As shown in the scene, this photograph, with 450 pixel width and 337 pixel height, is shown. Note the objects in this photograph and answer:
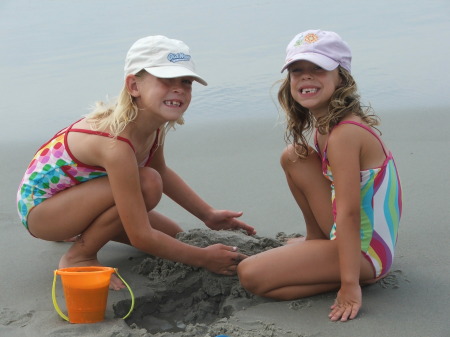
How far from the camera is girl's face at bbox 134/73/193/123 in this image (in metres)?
3.32

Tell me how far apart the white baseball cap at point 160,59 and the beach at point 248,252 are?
0.90 metres

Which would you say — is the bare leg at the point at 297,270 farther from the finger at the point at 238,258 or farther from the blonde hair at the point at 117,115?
the blonde hair at the point at 117,115

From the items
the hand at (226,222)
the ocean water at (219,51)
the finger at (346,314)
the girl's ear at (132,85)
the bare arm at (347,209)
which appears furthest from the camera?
the ocean water at (219,51)

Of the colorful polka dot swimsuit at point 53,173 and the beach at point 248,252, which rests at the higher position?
the colorful polka dot swimsuit at point 53,173

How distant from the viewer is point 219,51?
7.59 metres

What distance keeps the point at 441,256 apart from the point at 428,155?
148 cm

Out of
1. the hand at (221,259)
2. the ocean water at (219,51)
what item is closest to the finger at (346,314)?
the hand at (221,259)

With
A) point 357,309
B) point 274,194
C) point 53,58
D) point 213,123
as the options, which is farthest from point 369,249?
point 53,58

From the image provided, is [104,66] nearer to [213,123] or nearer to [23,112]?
[23,112]

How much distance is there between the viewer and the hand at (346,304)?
9.57 feet

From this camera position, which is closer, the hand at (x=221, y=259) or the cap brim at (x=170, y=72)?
the cap brim at (x=170, y=72)

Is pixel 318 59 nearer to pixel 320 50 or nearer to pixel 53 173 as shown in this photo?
pixel 320 50

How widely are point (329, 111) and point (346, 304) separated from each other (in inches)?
32.2

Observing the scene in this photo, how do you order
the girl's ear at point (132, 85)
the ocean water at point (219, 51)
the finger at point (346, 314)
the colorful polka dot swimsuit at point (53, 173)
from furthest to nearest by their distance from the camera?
the ocean water at point (219, 51)
the colorful polka dot swimsuit at point (53, 173)
the girl's ear at point (132, 85)
the finger at point (346, 314)
